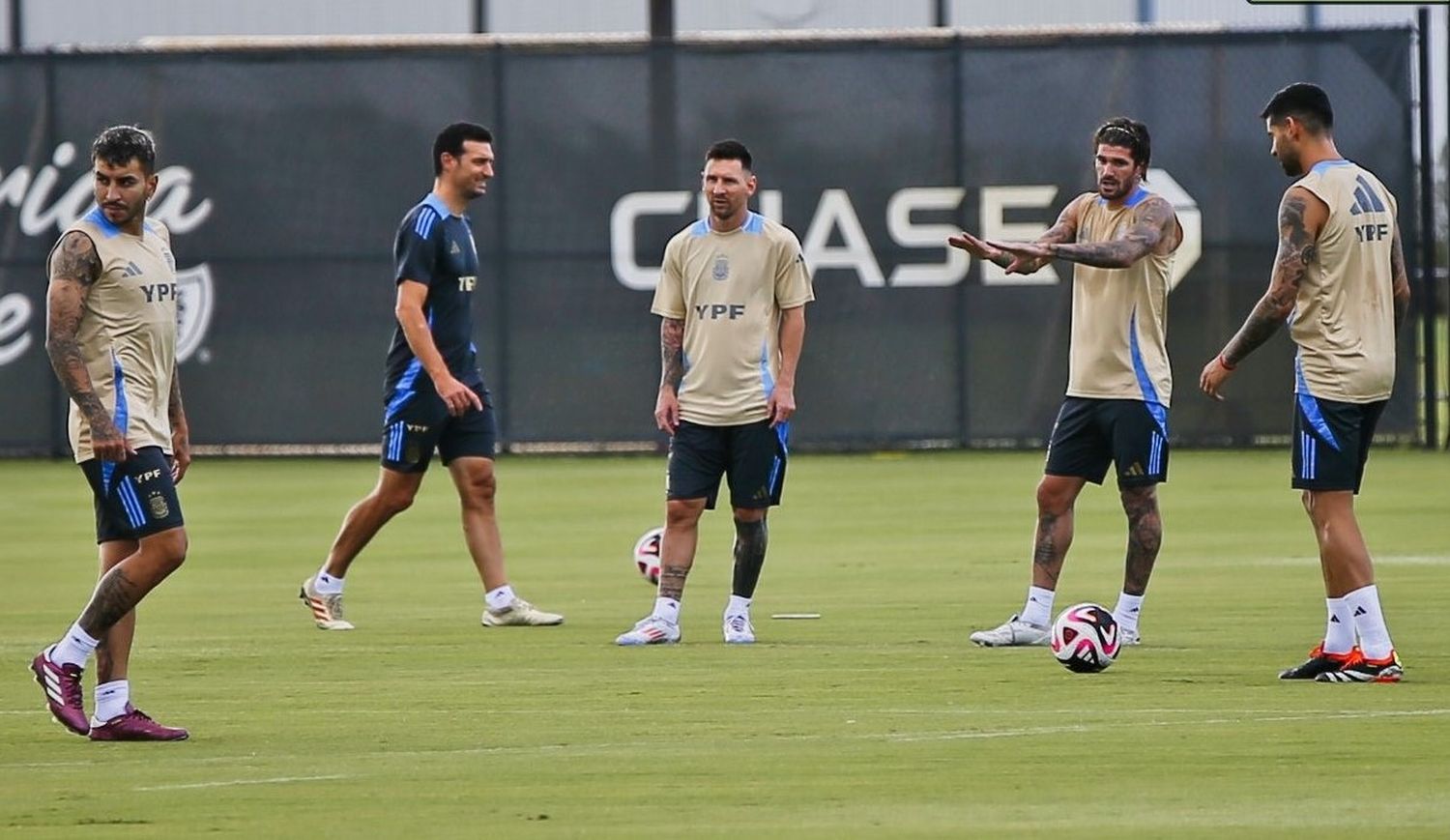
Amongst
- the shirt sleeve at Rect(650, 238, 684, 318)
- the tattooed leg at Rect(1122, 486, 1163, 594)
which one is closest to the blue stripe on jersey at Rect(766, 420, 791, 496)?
the shirt sleeve at Rect(650, 238, 684, 318)

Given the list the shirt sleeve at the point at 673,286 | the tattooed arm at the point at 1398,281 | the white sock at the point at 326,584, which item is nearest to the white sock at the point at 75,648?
the white sock at the point at 326,584

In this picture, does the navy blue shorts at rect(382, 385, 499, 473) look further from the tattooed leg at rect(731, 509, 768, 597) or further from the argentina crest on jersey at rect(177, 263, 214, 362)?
the argentina crest on jersey at rect(177, 263, 214, 362)

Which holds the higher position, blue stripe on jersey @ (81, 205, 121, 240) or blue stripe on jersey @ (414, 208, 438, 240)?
blue stripe on jersey @ (414, 208, 438, 240)

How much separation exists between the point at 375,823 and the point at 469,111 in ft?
57.8

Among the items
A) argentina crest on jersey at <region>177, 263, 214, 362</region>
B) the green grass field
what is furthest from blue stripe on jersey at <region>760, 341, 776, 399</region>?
argentina crest on jersey at <region>177, 263, 214, 362</region>

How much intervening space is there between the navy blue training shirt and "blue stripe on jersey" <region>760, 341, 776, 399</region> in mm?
1584

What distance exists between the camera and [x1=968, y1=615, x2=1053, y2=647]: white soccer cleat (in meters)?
11.3

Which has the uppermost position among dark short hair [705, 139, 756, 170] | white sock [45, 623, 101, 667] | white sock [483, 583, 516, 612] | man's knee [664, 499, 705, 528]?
dark short hair [705, 139, 756, 170]

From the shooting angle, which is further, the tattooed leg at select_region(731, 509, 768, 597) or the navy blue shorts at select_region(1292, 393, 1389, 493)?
the tattooed leg at select_region(731, 509, 768, 597)

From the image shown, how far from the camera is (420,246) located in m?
12.5

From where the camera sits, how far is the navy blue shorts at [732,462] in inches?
465

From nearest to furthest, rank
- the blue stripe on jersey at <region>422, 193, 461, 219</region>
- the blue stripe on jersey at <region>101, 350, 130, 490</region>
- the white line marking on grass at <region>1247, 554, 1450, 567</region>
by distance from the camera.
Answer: the blue stripe on jersey at <region>101, 350, 130, 490</region>, the blue stripe on jersey at <region>422, 193, 461, 219</region>, the white line marking on grass at <region>1247, 554, 1450, 567</region>

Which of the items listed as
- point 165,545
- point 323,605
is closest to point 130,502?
point 165,545

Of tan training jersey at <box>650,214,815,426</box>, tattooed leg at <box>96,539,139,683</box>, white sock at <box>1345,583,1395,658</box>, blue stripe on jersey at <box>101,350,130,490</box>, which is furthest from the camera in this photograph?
tan training jersey at <box>650,214,815,426</box>
